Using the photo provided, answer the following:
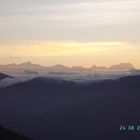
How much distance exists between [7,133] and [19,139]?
4.64 meters

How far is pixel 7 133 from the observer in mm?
189250

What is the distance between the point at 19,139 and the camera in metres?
187
